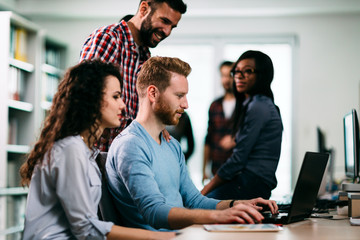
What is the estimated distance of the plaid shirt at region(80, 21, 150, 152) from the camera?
227cm

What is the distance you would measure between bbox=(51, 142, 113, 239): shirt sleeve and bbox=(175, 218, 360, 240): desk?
275 mm

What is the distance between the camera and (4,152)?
4.24 meters

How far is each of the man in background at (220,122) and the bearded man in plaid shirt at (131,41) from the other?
186 cm

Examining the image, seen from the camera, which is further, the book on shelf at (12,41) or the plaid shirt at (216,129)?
the book on shelf at (12,41)

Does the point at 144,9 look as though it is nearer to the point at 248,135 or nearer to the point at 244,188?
the point at 248,135

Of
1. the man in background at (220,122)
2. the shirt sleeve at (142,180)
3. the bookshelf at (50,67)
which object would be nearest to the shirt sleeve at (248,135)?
the shirt sleeve at (142,180)

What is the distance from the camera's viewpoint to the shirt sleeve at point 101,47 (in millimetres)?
2266

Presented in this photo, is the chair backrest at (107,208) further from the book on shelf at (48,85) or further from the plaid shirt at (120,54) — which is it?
the book on shelf at (48,85)

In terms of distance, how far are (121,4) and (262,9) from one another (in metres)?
1.68

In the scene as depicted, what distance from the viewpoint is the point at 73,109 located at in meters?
1.55

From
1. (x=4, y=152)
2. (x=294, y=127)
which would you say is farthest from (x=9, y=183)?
(x=294, y=127)

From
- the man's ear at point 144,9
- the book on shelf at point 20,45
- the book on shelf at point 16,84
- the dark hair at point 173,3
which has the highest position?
the book on shelf at point 20,45

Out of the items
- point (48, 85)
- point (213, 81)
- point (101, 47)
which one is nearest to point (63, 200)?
point (101, 47)

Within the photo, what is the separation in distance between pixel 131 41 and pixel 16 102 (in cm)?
260
